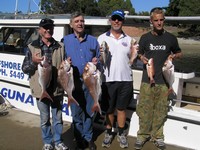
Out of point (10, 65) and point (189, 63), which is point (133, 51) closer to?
point (10, 65)

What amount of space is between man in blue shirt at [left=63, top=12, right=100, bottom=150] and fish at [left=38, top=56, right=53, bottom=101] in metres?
0.32

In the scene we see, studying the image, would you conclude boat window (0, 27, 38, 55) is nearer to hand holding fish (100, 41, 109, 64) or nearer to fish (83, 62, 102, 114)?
hand holding fish (100, 41, 109, 64)

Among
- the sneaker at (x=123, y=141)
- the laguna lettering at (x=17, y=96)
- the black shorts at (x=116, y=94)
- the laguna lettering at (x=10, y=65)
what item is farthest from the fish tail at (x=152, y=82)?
the laguna lettering at (x=10, y=65)

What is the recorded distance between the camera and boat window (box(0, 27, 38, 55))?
6867 millimetres

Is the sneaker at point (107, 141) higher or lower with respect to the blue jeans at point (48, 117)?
lower

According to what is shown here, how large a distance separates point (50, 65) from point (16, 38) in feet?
11.1

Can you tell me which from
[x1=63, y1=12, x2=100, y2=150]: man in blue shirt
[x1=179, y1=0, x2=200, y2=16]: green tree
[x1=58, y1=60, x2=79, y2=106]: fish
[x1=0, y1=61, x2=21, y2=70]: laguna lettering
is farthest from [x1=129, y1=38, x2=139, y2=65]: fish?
[x1=179, y1=0, x2=200, y2=16]: green tree

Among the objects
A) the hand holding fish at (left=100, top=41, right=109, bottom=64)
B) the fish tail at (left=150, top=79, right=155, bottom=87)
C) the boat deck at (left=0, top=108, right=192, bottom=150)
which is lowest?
the boat deck at (left=0, top=108, right=192, bottom=150)

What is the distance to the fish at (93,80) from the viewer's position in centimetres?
413

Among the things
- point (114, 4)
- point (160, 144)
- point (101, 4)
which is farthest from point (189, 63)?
point (114, 4)

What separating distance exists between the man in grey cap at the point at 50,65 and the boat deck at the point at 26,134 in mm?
797

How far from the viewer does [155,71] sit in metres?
4.57

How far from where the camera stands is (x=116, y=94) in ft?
15.5

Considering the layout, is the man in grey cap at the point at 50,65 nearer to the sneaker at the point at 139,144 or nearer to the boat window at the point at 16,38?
the sneaker at the point at 139,144
